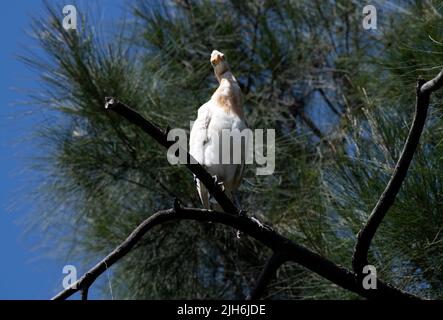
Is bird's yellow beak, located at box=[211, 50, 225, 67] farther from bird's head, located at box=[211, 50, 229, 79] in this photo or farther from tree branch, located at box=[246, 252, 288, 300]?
tree branch, located at box=[246, 252, 288, 300]

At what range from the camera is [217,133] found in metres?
2.08

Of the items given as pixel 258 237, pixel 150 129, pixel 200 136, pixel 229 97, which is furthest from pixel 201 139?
pixel 150 129

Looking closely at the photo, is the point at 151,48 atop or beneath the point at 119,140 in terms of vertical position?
atop

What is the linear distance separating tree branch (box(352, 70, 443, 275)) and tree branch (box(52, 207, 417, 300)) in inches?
1.2

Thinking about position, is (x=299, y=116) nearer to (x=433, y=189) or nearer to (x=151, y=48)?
(x=151, y=48)

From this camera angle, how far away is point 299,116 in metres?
3.17

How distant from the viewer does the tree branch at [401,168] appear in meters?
1.41

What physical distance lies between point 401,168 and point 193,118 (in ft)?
4.14

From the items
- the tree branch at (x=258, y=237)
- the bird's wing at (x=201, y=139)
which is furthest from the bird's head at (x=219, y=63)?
the tree branch at (x=258, y=237)

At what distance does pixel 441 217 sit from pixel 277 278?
765mm

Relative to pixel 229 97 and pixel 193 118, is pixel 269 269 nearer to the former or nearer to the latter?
pixel 229 97

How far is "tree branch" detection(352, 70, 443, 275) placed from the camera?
1407mm
